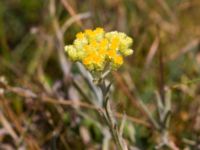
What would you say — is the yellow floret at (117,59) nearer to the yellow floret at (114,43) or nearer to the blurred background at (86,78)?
the yellow floret at (114,43)

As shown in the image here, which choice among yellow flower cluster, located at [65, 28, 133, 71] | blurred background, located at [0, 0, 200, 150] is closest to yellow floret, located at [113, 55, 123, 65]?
yellow flower cluster, located at [65, 28, 133, 71]

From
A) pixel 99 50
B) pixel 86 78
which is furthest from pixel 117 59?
pixel 86 78

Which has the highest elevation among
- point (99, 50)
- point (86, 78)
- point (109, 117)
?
point (86, 78)

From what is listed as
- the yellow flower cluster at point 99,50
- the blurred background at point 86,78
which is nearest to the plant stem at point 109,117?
the yellow flower cluster at point 99,50

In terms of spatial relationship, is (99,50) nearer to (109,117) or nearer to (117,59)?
(117,59)

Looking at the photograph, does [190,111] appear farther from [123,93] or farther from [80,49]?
[80,49]

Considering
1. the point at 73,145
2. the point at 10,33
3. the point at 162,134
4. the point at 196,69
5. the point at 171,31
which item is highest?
the point at 10,33

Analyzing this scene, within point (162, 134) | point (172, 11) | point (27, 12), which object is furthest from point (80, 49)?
point (27, 12)
